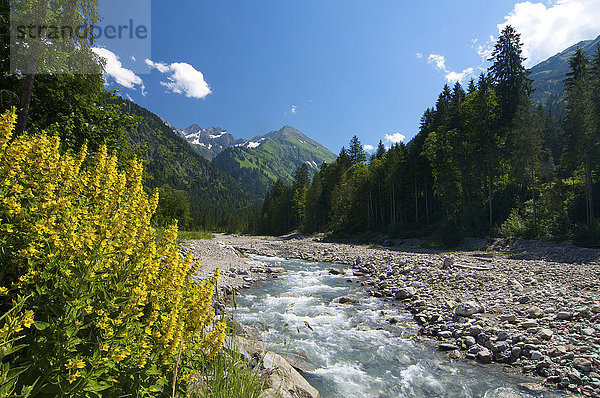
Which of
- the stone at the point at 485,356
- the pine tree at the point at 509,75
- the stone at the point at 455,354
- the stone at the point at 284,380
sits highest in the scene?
the pine tree at the point at 509,75

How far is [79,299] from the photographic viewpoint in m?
2.25

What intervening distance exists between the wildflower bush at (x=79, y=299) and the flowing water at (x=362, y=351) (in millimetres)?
2334

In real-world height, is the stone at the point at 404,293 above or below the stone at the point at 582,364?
below

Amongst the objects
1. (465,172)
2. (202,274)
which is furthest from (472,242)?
(202,274)

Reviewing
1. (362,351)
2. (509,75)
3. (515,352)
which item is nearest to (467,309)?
(515,352)

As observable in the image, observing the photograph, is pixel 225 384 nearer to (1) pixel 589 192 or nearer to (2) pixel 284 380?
(2) pixel 284 380

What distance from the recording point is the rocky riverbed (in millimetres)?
6766

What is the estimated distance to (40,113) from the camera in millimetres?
10758

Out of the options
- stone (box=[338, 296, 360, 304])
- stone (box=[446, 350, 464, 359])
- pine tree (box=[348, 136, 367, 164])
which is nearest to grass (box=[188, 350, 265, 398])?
stone (box=[446, 350, 464, 359])

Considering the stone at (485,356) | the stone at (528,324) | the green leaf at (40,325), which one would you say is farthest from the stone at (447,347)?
the green leaf at (40,325)

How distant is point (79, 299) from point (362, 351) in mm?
8109

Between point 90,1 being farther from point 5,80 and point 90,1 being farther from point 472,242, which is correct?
point 472,242

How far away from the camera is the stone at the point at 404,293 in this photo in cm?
1354

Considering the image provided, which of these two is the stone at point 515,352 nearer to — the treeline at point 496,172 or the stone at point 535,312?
the stone at point 535,312
